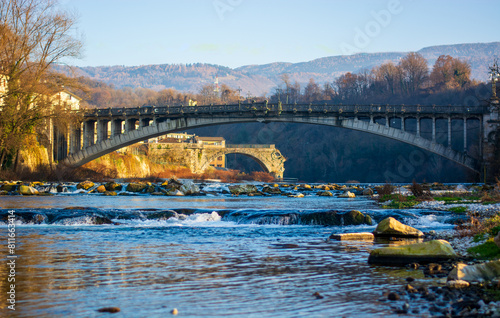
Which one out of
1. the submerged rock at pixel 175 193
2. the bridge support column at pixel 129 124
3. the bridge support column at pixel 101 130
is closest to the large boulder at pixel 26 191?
the submerged rock at pixel 175 193

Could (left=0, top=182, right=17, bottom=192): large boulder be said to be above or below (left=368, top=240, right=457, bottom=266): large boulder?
below

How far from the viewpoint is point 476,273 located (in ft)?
33.7

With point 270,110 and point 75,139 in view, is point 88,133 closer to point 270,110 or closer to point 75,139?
point 75,139

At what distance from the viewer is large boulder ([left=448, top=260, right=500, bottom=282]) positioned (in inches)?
402

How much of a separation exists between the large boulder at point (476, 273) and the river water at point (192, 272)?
3.14 feet

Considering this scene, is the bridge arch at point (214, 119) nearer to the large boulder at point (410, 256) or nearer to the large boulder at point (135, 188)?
the large boulder at point (135, 188)

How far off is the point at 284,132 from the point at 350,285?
15200 cm

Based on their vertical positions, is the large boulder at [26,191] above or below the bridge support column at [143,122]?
below

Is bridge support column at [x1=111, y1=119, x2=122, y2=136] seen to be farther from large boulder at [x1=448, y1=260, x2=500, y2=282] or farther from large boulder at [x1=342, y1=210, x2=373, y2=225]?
large boulder at [x1=448, y1=260, x2=500, y2=282]

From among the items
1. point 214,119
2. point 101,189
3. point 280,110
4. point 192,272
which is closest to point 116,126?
point 214,119

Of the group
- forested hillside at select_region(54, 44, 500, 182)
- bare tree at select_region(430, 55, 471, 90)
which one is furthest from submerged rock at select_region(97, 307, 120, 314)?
bare tree at select_region(430, 55, 471, 90)

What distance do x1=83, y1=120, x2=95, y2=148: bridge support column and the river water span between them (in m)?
49.6

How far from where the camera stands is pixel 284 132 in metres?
162

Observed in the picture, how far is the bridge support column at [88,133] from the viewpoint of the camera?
70.4 meters
